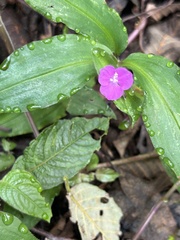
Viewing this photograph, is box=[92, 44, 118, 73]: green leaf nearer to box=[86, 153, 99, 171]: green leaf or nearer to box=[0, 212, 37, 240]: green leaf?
box=[86, 153, 99, 171]: green leaf

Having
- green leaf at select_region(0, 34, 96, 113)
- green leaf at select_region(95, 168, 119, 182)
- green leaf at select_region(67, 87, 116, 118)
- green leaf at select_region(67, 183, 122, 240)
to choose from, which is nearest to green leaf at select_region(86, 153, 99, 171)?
green leaf at select_region(95, 168, 119, 182)

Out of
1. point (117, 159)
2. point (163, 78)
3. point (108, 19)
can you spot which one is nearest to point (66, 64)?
point (108, 19)

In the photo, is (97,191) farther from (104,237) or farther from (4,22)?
(4,22)

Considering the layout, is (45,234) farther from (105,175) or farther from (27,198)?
(105,175)

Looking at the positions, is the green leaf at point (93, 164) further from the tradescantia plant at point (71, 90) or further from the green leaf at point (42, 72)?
the green leaf at point (42, 72)

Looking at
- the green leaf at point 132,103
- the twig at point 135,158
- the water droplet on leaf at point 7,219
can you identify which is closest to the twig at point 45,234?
the water droplet on leaf at point 7,219

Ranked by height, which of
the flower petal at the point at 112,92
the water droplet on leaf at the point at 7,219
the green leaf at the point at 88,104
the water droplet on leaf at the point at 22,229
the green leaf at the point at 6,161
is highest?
the flower petal at the point at 112,92

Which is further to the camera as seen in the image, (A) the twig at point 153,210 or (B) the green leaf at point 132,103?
(A) the twig at point 153,210
